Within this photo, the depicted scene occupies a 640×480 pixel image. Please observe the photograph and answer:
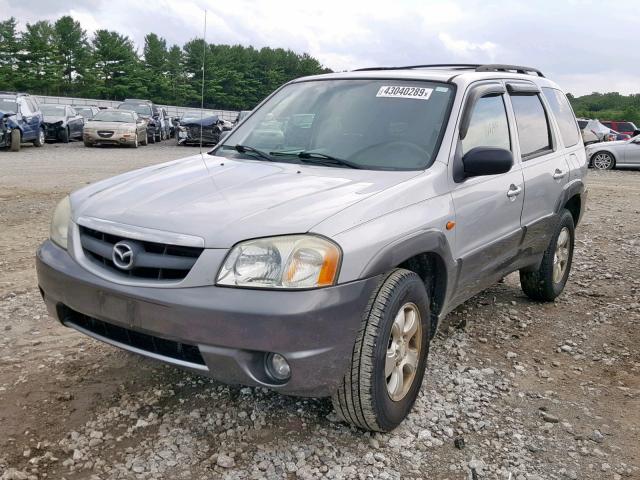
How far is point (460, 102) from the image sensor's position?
Result: 3.63 m

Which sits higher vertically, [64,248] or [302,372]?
[64,248]

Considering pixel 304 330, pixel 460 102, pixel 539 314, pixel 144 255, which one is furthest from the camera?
pixel 539 314

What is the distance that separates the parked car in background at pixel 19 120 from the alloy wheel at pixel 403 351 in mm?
16553

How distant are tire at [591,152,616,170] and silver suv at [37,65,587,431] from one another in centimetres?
1775

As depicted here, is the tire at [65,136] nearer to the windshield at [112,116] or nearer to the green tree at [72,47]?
the windshield at [112,116]

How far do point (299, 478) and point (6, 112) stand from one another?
56.9 ft

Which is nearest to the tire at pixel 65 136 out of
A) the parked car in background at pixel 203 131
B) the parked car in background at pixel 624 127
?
the parked car in background at pixel 203 131

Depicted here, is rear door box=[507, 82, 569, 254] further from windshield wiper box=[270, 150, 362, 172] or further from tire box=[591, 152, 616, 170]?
tire box=[591, 152, 616, 170]

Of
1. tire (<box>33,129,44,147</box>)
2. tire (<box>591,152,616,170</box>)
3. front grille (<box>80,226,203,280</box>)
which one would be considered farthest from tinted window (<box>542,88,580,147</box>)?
tire (<box>33,129,44,147</box>)

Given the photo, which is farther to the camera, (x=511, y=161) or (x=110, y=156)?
(x=110, y=156)

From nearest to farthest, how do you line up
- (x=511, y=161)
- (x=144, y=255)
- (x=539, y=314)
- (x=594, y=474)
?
1. (x=144, y=255)
2. (x=594, y=474)
3. (x=511, y=161)
4. (x=539, y=314)

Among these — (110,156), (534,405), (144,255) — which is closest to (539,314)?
(534,405)

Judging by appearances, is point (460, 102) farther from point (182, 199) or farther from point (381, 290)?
point (182, 199)

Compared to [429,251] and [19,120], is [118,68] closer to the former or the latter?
[19,120]
